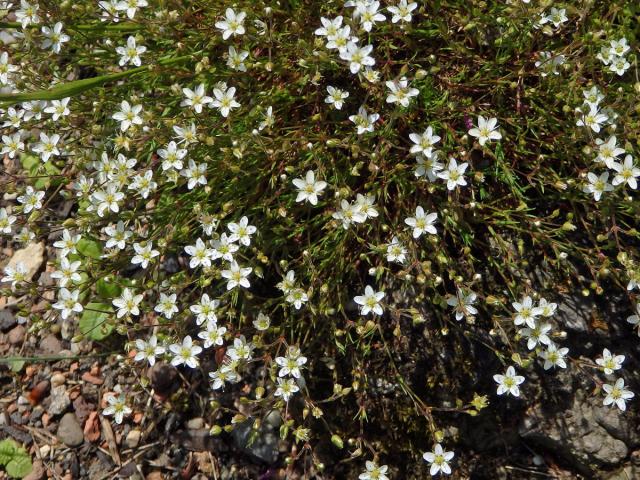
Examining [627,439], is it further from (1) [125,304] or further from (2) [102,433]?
(2) [102,433]

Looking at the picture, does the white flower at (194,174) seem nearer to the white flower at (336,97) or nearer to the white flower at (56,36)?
the white flower at (336,97)

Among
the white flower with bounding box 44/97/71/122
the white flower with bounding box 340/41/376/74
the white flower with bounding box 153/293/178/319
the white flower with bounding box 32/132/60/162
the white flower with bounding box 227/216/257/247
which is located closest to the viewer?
the white flower with bounding box 340/41/376/74

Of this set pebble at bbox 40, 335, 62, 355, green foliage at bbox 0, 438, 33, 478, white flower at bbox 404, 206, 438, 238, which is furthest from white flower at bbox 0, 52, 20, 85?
green foliage at bbox 0, 438, 33, 478

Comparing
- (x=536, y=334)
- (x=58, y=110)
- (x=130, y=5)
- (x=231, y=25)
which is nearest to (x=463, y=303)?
(x=536, y=334)

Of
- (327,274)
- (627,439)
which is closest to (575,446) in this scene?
(627,439)

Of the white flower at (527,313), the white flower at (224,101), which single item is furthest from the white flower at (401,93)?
the white flower at (527,313)

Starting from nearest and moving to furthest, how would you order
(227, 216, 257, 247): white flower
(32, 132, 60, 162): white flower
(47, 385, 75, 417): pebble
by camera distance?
(227, 216, 257, 247): white flower → (32, 132, 60, 162): white flower → (47, 385, 75, 417): pebble

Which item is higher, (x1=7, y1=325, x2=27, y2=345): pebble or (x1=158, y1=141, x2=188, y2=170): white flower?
(x1=158, y1=141, x2=188, y2=170): white flower

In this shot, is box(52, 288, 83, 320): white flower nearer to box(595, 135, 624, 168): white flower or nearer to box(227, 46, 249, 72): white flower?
box(227, 46, 249, 72): white flower
